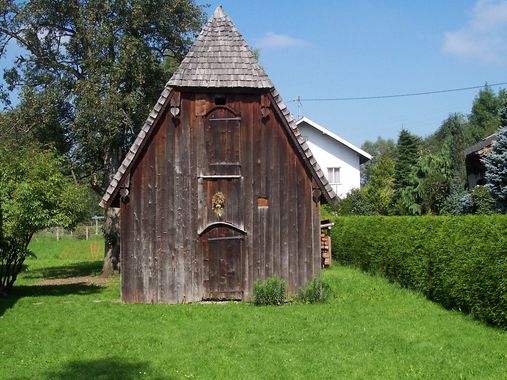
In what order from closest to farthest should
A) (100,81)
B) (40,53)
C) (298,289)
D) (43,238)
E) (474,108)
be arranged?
1. (298,289)
2. (100,81)
3. (40,53)
4. (43,238)
5. (474,108)

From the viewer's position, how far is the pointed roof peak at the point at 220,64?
17.6m

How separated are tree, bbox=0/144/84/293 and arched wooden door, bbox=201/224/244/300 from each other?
14.9ft

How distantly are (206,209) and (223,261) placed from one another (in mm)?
1481

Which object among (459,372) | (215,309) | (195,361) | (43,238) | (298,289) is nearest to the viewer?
(459,372)

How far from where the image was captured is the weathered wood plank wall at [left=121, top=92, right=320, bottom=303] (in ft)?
57.8

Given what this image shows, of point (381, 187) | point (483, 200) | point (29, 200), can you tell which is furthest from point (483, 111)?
point (29, 200)

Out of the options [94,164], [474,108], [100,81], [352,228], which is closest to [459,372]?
[352,228]

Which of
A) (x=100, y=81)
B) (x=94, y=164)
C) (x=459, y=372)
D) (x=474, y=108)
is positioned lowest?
(x=459, y=372)

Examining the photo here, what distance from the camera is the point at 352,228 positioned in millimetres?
27250

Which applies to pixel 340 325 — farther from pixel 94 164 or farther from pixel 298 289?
pixel 94 164

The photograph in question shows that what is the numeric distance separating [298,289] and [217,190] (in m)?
3.44

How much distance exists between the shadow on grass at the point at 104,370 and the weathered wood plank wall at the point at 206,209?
7.01 meters

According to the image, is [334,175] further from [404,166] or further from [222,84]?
[222,84]

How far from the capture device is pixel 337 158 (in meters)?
53.0
